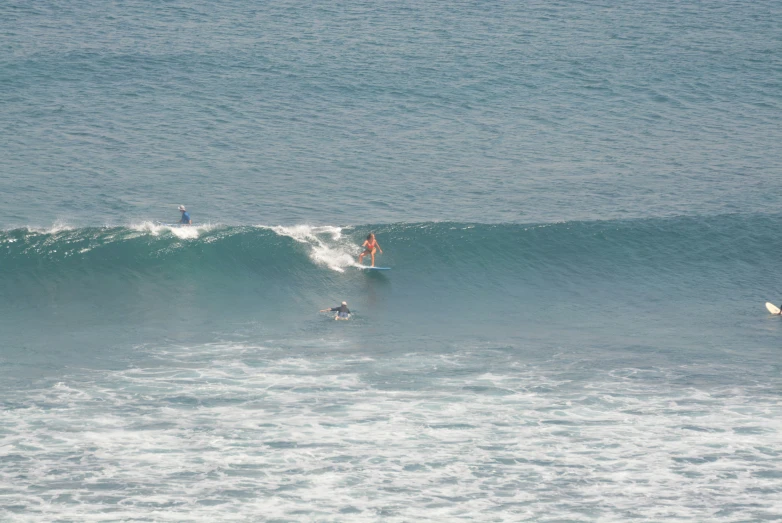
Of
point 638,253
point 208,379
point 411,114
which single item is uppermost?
point 411,114

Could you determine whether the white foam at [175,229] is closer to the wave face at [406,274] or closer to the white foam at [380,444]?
the wave face at [406,274]

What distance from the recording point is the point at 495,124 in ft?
134

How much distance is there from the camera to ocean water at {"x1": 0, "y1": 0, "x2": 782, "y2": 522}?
17453 millimetres

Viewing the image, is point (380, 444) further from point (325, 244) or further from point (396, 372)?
point (325, 244)

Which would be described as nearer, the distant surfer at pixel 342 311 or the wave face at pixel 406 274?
the distant surfer at pixel 342 311

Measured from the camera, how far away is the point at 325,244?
2941cm

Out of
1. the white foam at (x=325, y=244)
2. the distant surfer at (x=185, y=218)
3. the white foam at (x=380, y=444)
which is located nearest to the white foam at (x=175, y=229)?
the distant surfer at (x=185, y=218)

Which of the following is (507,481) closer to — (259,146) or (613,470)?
(613,470)

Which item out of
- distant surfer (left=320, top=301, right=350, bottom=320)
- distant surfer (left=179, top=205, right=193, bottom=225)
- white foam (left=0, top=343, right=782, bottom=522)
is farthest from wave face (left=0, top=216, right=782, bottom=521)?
distant surfer (left=179, top=205, right=193, bottom=225)

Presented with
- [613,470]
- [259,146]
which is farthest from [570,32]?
[613,470]

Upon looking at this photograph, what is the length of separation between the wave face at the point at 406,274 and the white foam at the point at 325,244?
0.06 metres

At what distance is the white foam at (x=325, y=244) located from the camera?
28500 millimetres

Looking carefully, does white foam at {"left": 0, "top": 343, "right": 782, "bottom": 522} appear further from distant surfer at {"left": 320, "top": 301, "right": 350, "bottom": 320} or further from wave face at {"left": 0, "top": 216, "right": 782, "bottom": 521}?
distant surfer at {"left": 320, "top": 301, "right": 350, "bottom": 320}

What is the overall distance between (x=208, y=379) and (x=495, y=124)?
23.2 metres
